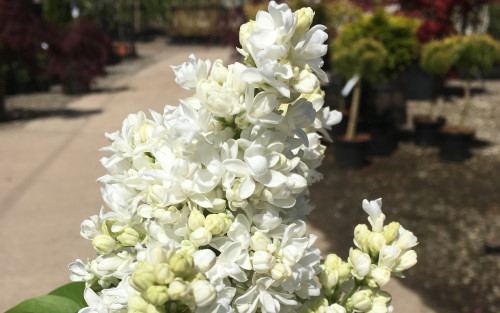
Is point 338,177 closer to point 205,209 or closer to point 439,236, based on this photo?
point 439,236

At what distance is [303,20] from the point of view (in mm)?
931

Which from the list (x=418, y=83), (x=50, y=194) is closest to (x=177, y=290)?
(x=50, y=194)

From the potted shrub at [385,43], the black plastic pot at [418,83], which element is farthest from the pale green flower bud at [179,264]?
the black plastic pot at [418,83]

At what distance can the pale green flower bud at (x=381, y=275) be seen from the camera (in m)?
1.08

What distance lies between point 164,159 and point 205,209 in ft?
0.33

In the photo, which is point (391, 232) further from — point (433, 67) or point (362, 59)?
point (433, 67)

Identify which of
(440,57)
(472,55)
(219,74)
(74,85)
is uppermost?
(219,74)

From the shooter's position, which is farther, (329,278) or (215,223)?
(329,278)

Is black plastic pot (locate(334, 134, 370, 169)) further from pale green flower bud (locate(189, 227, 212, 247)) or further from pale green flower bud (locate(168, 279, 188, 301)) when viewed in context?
pale green flower bud (locate(168, 279, 188, 301))

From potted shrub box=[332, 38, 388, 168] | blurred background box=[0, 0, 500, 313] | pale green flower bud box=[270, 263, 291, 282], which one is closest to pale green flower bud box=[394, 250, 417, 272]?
pale green flower bud box=[270, 263, 291, 282]

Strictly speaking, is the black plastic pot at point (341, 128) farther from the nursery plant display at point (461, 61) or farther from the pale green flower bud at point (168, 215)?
the pale green flower bud at point (168, 215)

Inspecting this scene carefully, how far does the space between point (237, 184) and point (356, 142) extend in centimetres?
784

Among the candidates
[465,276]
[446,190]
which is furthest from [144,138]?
[446,190]

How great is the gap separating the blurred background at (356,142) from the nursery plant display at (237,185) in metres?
4.16
